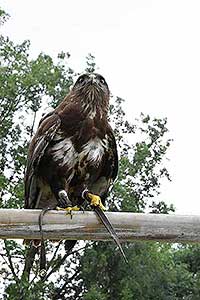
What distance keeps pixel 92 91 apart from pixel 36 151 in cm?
44

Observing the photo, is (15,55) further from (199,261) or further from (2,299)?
(199,261)

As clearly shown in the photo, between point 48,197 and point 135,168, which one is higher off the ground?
point 135,168

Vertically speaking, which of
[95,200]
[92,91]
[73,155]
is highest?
[92,91]

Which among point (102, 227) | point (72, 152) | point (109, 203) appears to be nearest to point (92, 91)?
point (72, 152)

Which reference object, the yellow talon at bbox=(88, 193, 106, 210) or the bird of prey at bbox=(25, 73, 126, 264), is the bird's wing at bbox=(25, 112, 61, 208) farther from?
the yellow talon at bbox=(88, 193, 106, 210)

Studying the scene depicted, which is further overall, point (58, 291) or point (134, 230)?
point (58, 291)

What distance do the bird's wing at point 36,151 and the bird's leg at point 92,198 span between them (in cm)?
25

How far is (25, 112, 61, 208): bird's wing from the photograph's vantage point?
3.76 m

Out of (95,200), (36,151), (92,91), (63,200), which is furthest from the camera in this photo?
(92,91)

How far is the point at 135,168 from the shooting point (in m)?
15.3

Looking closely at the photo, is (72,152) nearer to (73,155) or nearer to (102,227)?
(73,155)

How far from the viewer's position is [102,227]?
305cm

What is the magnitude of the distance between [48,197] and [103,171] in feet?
1.02

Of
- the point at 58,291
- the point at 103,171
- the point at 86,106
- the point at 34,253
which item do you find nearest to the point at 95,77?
the point at 86,106
